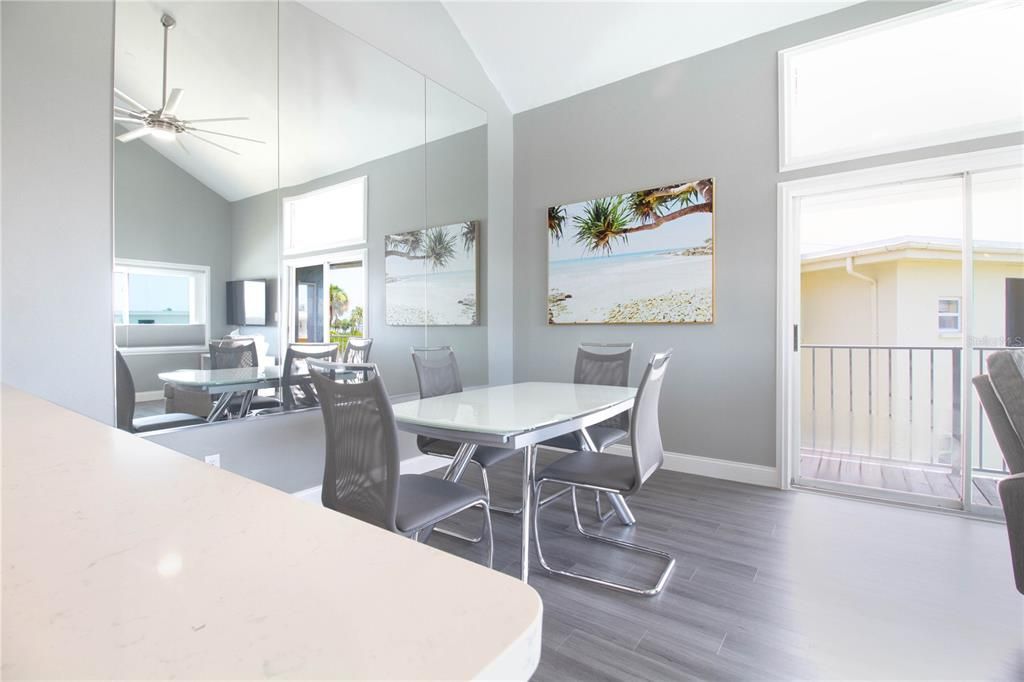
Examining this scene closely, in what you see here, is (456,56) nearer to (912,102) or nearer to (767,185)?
(767,185)

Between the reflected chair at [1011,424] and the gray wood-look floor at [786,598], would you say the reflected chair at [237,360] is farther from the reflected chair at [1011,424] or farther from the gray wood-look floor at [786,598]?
the reflected chair at [1011,424]

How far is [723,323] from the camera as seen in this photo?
146 inches

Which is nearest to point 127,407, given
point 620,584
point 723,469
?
point 620,584

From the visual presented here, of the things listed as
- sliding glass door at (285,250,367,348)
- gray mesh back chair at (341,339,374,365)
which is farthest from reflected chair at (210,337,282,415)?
gray mesh back chair at (341,339,374,365)

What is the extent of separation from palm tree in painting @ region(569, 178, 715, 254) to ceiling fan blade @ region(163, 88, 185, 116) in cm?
300

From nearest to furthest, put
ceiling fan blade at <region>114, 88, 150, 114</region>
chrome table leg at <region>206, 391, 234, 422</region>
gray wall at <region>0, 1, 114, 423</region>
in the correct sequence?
gray wall at <region>0, 1, 114, 423</region> < ceiling fan blade at <region>114, 88, 150, 114</region> < chrome table leg at <region>206, 391, 234, 422</region>

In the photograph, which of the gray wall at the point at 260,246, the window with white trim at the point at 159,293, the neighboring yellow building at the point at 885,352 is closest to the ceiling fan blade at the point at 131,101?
the gray wall at the point at 260,246

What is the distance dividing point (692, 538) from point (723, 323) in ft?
5.68

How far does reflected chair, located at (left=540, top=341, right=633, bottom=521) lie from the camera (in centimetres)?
300

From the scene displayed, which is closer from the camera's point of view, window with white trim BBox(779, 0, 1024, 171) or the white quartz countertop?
the white quartz countertop

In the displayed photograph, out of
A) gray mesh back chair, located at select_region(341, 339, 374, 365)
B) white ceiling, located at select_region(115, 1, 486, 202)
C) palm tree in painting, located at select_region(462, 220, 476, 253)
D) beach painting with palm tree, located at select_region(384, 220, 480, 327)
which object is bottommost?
gray mesh back chair, located at select_region(341, 339, 374, 365)

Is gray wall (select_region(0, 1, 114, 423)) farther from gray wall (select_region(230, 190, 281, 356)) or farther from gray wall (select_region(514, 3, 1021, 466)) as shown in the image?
gray wall (select_region(514, 3, 1021, 466))

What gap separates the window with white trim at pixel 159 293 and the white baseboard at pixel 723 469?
3.43 metres

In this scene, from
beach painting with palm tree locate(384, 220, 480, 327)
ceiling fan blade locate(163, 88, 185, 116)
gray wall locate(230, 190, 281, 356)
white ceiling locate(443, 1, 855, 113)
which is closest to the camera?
ceiling fan blade locate(163, 88, 185, 116)
